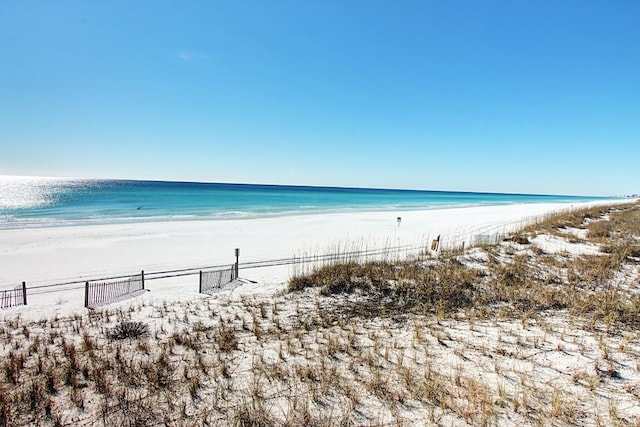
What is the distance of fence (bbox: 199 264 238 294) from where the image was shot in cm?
946

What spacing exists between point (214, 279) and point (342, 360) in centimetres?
677

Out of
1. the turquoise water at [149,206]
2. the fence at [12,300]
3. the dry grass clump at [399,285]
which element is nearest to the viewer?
the dry grass clump at [399,285]

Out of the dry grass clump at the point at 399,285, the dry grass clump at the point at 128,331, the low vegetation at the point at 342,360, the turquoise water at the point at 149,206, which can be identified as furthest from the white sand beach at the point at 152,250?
the turquoise water at the point at 149,206

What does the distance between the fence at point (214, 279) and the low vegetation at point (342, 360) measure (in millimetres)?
1951

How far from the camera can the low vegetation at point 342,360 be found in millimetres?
3373

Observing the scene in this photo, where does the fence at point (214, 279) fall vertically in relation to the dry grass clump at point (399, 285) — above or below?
below

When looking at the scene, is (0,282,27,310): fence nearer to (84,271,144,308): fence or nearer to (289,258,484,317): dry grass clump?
(84,271,144,308): fence

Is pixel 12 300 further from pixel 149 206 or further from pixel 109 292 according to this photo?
pixel 149 206

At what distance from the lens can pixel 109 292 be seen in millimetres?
9273

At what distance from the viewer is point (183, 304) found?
7539 millimetres

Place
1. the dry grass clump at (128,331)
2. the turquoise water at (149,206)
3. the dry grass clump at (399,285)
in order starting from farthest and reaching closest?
the turquoise water at (149,206)
the dry grass clump at (399,285)
the dry grass clump at (128,331)

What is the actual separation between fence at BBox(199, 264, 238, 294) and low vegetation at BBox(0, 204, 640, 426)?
1.95 metres

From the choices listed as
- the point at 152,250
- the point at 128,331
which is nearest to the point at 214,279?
the point at 128,331

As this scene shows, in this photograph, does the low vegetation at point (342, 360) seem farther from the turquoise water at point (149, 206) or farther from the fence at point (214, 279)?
the turquoise water at point (149, 206)
